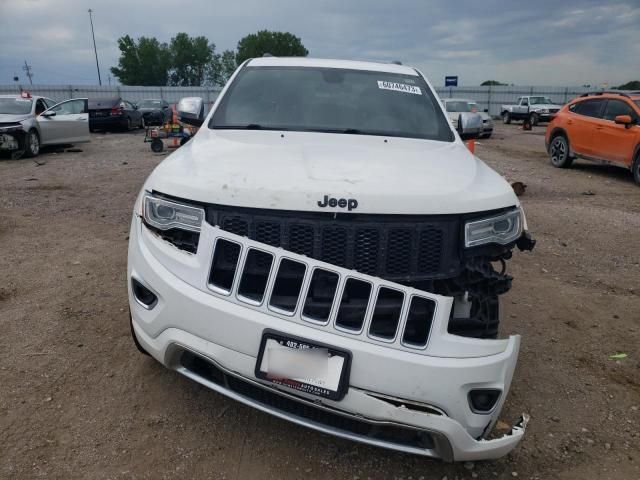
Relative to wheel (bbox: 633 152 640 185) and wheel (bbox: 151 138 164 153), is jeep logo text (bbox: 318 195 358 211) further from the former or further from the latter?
wheel (bbox: 151 138 164 153)

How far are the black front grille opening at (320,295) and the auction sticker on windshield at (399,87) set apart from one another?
215cm

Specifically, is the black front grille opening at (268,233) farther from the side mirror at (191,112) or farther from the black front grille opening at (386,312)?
the side mirror at (191,112)

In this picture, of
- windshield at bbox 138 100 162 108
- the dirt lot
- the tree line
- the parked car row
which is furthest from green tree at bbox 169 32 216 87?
the dirt lot

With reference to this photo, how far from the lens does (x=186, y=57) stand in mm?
83312

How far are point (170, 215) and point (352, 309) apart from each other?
0.92 metres

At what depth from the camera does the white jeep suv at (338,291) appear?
1.98 meters

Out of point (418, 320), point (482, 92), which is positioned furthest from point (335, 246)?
point (482, 92)

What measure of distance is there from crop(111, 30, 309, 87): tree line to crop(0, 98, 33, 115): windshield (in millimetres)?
70000

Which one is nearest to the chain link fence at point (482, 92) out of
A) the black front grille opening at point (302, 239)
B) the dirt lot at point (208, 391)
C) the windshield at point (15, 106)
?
the windshield at point (15, 106)

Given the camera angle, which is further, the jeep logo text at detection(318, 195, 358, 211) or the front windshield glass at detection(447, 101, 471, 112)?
the front windshield glass at detection(447, 101, 471, 112)

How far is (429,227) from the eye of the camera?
2.19 m

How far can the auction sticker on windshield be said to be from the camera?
151 inches

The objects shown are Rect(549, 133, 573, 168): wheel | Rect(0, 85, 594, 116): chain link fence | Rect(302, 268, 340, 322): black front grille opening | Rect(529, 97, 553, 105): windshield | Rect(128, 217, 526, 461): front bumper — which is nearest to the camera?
Rect(128, 217, 526, 461): front bumper

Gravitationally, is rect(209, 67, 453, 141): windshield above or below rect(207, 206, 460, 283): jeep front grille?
above
